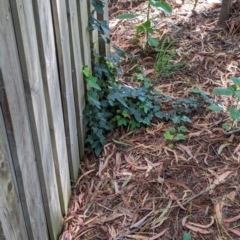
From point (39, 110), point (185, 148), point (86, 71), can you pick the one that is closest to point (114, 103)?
point (86, 71)

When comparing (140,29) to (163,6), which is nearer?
(163,6)

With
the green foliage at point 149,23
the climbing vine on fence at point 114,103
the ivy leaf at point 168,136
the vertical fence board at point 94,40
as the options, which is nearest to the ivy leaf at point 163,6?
the green foliage at point 149,23

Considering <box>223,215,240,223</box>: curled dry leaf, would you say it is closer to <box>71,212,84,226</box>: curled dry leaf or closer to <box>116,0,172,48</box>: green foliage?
<box>71,212,84,226</box>: curled dry leaf

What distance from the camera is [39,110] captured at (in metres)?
1.66

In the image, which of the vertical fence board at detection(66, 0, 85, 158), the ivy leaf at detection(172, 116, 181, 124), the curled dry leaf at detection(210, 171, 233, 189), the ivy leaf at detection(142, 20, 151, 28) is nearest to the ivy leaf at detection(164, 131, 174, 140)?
the ivy leaf at detection(172, 116, 181, 124)

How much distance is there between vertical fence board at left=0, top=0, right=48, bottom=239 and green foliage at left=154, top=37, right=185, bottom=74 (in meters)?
1.70

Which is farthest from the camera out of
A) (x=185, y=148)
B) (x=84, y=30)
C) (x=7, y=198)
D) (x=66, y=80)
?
(x=185, y=148)

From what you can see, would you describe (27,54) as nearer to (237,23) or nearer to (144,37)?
(144,37)

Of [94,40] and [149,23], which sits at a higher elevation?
[94,40]

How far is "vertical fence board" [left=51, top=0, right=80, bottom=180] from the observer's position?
1873mm

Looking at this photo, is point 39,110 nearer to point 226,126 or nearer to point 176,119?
point 176,119

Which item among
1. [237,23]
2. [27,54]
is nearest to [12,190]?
[27,54]

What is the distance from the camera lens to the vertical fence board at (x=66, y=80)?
6.14 ft

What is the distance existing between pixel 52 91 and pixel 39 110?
19cm
